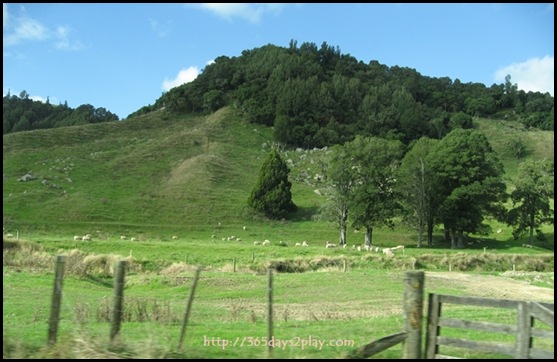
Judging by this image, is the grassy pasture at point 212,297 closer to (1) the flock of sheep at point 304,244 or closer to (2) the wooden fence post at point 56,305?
(2) the wooden fence post at point 56,305

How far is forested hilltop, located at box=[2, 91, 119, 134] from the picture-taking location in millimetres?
149375

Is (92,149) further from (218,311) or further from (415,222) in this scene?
(218,311)

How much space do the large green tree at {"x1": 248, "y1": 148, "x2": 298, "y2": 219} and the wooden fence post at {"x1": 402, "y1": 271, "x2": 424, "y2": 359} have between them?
63579 mm

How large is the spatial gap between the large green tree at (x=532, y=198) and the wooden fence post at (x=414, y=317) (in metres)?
58.1

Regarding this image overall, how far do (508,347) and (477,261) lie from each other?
1511 inches

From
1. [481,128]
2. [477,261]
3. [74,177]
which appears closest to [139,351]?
[477,261]

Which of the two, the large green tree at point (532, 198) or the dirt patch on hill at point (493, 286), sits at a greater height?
the large green tree at point (532, 198)

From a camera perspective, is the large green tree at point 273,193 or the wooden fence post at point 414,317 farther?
the large green tree at point 273,193

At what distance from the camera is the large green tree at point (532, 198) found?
60.8 m

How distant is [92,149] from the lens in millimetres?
103688

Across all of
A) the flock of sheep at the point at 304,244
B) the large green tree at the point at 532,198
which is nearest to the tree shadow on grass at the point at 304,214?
the flock of sheep at the point at 304,244

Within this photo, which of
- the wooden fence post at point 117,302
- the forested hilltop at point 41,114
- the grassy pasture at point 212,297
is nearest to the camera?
the wooden fence post at point 117,302

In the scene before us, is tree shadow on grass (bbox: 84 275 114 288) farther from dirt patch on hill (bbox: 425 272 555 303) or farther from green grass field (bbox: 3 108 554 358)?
dirt patch on hill (bbox: 425 272 555 303)

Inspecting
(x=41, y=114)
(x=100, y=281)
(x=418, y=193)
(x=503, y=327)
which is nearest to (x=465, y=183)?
(x=418, y=193)
